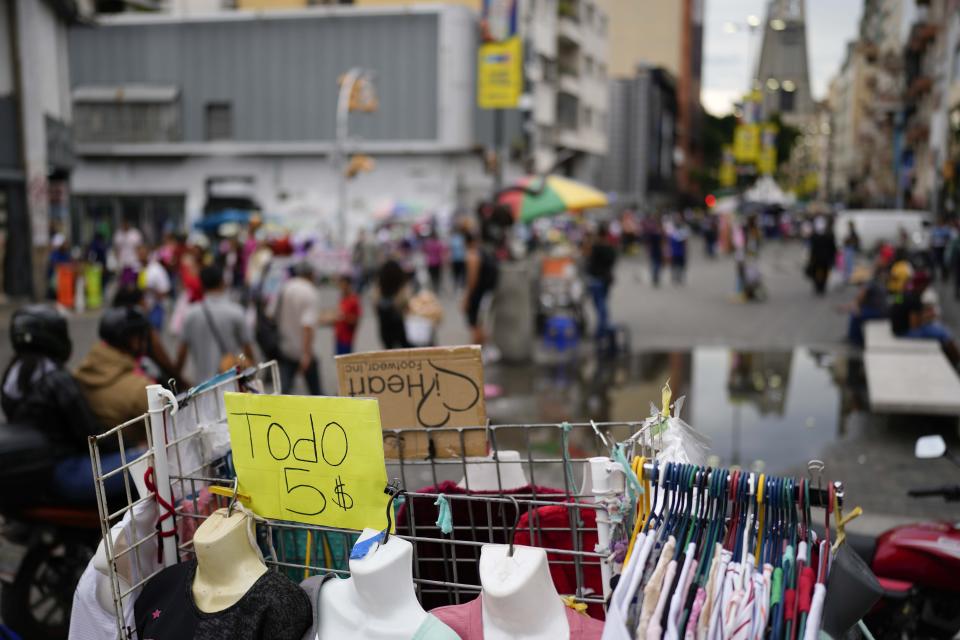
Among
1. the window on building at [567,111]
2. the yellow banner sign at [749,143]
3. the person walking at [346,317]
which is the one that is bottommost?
the person walking at [346,317]

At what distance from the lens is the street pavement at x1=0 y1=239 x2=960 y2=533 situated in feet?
23.3

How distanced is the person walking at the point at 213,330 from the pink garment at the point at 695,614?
578cm

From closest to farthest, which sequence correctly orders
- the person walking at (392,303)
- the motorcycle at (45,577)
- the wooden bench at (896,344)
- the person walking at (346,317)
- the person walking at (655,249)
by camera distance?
the motorcycle at (45,577) → the person walking at (392,303) → the person walking at (346,317) → the wooden bench at (896,344) → the person walking at (655,249)

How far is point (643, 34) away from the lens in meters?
73.9

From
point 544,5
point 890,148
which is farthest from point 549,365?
point 890,148

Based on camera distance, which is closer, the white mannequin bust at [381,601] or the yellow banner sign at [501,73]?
the white mannequin bust at [381,601]

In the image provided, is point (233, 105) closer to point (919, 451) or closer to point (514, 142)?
point (514, 142)

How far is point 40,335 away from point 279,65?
106 feet

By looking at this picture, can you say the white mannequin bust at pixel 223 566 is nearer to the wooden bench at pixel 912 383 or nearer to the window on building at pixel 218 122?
the wooden bench at pixel 912 383

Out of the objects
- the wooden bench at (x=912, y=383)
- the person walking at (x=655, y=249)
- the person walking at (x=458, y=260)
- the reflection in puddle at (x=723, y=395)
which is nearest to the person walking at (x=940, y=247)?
the person walking at (x=655, y=249)

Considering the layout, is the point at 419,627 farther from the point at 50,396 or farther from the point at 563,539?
the point at 50,396

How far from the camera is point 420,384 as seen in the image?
11.1ft

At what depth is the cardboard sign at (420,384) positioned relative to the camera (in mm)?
3348

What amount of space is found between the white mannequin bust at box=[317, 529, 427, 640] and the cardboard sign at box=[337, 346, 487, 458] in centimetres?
102
